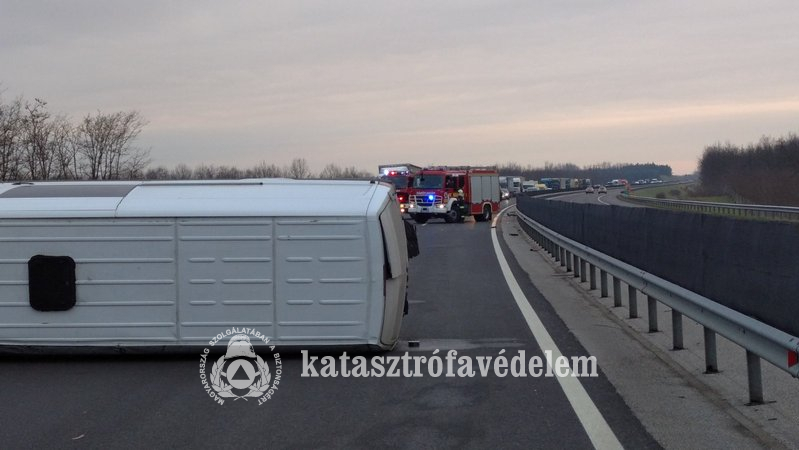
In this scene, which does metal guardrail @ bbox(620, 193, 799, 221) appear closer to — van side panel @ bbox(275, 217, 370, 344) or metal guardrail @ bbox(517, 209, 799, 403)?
metal guardrail @ bbox(517, 209, 799, 403)

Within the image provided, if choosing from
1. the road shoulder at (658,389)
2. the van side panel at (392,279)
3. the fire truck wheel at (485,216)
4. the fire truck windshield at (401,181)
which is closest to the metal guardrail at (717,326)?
the road shoulder at (658,389)

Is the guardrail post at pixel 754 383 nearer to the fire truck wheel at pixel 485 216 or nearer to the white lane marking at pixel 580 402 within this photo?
the white lane marking at pixel 580 402

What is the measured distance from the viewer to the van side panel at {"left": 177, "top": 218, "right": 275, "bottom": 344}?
935cm

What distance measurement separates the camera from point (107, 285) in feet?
31.0

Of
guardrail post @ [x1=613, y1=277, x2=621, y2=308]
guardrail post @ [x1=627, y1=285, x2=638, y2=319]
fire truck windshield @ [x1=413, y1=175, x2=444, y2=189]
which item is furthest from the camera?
fire truck windshield @ [x1=413, y1=175, x2=444, y2=189]

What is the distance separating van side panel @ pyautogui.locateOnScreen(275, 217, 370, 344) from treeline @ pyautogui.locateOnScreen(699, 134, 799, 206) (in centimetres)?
4888

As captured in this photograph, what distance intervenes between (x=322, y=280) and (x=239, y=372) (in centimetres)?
122

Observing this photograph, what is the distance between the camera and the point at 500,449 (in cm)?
629

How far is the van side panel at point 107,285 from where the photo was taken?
30.9ft

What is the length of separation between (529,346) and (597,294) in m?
5.74

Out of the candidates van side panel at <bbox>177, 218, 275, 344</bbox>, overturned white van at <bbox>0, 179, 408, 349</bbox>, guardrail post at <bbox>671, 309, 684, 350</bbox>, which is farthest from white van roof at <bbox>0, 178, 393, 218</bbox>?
guardrail post at <bbox>671, 309, 684, 350</bbox>

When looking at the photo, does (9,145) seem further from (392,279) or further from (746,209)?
(746,209)

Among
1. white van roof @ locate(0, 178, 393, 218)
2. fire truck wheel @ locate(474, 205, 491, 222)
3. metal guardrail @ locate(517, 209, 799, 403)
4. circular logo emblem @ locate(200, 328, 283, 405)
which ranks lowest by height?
circular logo emblem @ locate(200, 328, 283, 405)

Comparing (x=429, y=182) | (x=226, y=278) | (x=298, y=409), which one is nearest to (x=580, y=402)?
(x=298, y=409)
